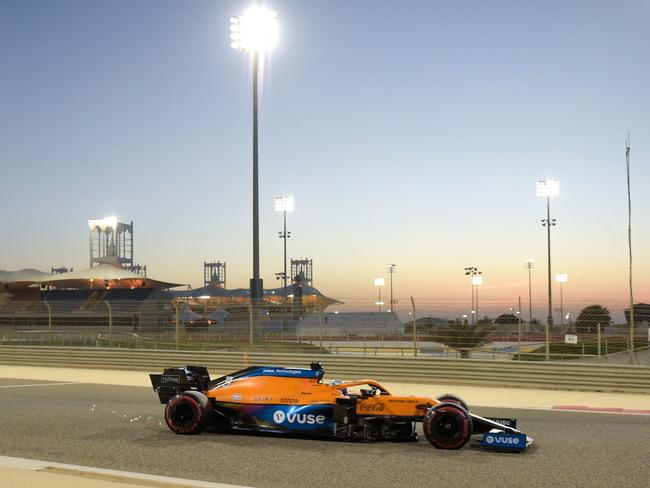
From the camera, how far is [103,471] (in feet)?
24.3

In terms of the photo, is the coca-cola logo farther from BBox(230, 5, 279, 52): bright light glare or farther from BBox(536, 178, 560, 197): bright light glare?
BBox(536, 178, 560, 197): bright light glare

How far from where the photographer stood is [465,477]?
23.7ft


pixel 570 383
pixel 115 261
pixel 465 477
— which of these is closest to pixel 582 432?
pixel 465 477

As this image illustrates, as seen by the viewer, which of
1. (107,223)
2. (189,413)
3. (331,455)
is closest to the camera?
(331,455)

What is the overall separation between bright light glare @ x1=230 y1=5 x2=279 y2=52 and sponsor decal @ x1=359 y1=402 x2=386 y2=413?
64.0 feet

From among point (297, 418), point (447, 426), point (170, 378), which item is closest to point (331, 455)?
point (297, 418)

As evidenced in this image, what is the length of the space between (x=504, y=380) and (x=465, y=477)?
9.88m

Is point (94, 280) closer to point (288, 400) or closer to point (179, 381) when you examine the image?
point (179, 381)

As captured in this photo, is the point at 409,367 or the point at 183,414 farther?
the point at 409,367

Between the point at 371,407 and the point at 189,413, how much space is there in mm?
2315

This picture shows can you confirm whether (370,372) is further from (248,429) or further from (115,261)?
(115,261)

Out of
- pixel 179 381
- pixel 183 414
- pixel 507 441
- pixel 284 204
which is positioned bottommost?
pixel 507 441

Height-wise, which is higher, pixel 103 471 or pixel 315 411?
pixel 315 411

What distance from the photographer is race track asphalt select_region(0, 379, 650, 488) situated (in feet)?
23.5
